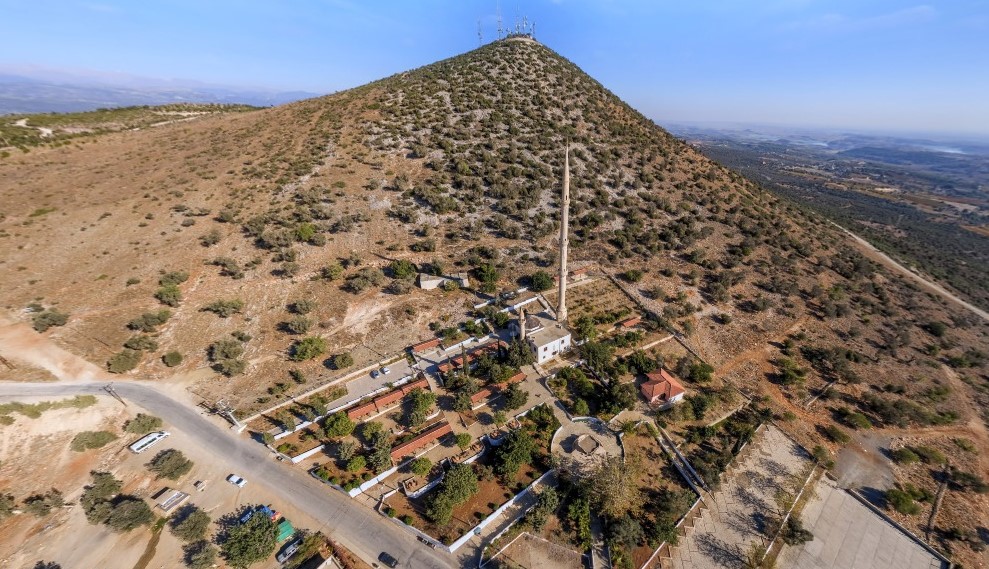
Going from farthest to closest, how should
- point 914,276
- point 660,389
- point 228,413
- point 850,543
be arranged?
point 914,276, point 660,389, point 228,413, point 850,543

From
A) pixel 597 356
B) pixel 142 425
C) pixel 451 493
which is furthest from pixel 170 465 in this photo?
pixel 597 356

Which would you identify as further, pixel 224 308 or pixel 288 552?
pixel 224 308

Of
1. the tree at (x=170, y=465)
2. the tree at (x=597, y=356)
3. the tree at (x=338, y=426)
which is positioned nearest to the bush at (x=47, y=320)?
the tree at (x=170, y=465)

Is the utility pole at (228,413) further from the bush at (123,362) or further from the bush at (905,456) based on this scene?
the bush at (905,456)

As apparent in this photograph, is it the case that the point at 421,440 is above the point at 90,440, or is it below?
above

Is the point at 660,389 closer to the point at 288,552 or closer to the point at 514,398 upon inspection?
the point at 514,398

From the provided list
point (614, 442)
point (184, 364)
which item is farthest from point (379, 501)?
point (184, 364)
